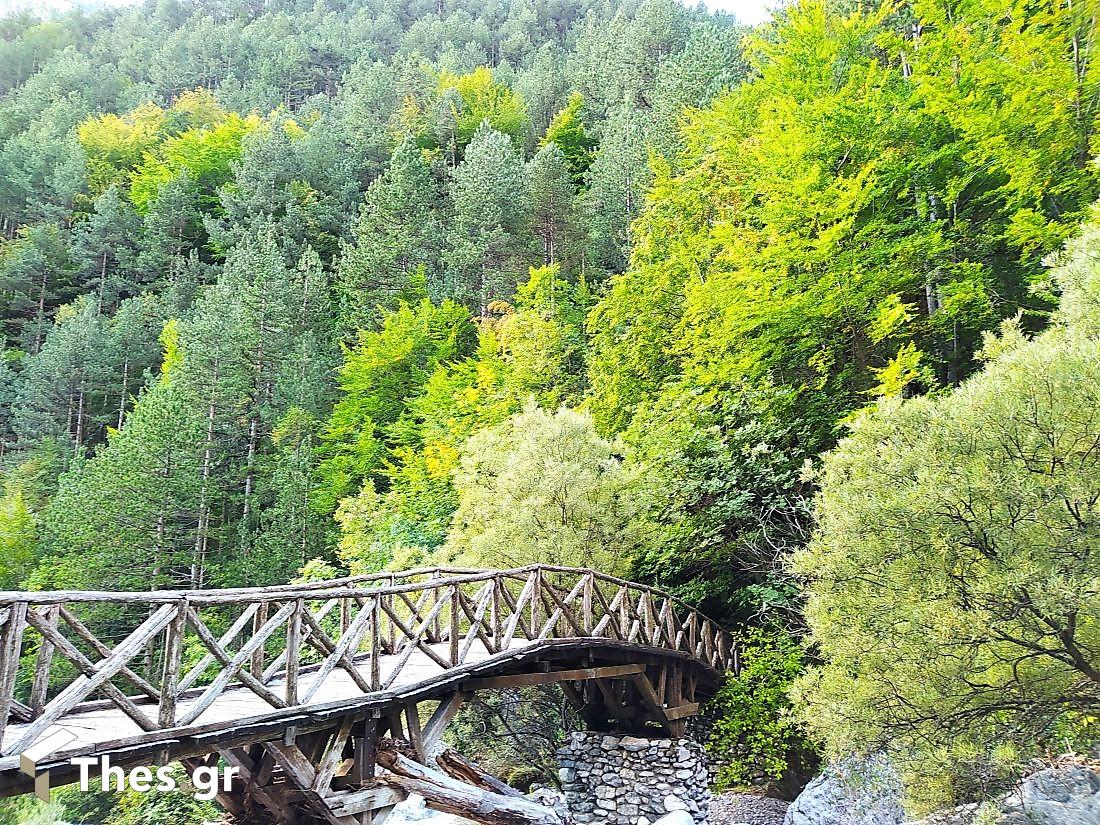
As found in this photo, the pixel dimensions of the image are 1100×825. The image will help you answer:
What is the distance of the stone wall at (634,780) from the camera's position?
10.4 metres

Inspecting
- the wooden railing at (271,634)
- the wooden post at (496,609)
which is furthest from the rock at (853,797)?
the wooden post at (496,609)

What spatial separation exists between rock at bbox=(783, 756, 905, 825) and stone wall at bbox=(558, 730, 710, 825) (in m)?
1.75

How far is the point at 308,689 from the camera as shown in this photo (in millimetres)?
5203

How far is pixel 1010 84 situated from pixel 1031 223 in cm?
224

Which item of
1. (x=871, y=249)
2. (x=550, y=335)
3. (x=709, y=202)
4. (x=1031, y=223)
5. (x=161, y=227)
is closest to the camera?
(x=1031, y=223)

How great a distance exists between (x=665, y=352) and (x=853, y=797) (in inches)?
356

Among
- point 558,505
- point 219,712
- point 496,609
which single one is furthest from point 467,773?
point 558,505

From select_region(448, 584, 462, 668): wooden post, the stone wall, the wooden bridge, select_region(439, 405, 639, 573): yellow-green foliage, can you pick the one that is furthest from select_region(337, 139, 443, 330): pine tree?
select_region(448, 584, 462, 668): wooden post

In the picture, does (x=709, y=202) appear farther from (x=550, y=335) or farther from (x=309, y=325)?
(x=309, y=325)

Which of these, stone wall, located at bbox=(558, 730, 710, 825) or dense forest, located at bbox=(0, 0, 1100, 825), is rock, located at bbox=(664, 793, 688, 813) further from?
dense forest, located at bbox=(0, 0, 1100, 825)

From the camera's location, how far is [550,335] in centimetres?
1931

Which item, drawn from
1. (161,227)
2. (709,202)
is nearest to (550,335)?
(709,202)

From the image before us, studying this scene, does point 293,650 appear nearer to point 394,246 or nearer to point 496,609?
point 496,609

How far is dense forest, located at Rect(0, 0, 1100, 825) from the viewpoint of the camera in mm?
5699
